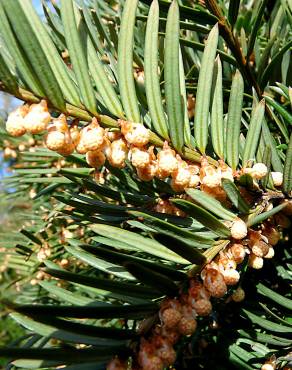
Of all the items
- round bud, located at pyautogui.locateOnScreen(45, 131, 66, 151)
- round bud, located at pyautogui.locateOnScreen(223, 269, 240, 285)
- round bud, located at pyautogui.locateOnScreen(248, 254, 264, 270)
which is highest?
round bud, located at pyautogui.locateOnScreen(45, 131, 66, 151)

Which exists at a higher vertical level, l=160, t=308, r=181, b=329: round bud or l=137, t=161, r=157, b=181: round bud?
l=137, t=161, r=157, b=181: round bud

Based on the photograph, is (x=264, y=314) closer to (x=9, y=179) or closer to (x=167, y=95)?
(x=167, y=95)

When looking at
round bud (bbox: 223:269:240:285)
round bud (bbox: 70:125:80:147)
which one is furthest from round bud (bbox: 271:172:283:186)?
round bud (bbox: 70:125:80:147)

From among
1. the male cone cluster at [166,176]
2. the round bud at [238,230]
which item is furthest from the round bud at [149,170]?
the round bud at [238,230]

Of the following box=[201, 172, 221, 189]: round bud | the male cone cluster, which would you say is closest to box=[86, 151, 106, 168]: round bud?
the male cone cluster

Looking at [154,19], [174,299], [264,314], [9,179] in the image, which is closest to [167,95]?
[154,19]

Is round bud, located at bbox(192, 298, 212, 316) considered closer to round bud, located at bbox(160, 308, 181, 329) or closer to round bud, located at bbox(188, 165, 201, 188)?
round bud, located at bbox(160, 308, 181, 329)

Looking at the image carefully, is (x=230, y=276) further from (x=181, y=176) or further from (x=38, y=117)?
(x=38, y=117)

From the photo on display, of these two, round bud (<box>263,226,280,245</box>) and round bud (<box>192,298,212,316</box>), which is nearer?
round bud (<box>192,298,212,316</box>)
